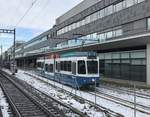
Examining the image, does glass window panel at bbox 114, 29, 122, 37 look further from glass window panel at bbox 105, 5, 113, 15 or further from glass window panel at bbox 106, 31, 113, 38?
glass window panel at bbox 105, 5, 113, 15

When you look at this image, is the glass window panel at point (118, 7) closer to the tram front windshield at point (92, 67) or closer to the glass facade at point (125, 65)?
the glass facade at point (125, 65)

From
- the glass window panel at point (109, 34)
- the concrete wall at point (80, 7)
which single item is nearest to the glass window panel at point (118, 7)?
the glass window panel at point (109, 34)

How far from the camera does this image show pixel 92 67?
26094mm

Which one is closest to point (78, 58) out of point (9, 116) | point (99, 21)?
point (9, 116)

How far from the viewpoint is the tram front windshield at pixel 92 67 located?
85.1ft

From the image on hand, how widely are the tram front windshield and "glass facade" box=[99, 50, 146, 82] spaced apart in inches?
336

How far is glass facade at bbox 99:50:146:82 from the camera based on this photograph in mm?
33531

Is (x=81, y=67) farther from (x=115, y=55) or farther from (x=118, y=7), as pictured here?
(x=118, y=7)

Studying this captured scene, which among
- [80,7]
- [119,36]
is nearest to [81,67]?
[119,36]

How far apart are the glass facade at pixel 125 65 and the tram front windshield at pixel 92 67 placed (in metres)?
8.52

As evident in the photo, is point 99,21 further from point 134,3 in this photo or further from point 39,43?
point 39,43

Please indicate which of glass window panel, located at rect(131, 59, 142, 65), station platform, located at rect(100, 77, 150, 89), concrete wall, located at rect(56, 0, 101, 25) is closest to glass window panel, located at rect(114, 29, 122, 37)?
glass window panel, located at rect(131, 59, 142, 65)

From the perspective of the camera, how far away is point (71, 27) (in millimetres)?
62906

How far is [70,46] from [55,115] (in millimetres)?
35105
